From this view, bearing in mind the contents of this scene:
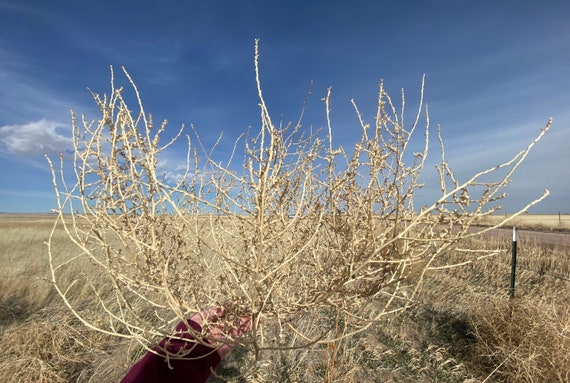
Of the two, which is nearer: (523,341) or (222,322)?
(222,322)

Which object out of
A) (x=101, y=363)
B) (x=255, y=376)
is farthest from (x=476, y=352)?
(x=101, y=363)

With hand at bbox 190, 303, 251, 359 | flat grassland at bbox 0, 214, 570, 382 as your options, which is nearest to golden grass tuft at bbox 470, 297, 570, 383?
flat grassland at bbox 0, 214, 570, 382

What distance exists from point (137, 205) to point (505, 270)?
7.64m

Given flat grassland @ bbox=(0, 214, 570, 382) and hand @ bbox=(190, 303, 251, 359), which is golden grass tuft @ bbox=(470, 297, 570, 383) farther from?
hand @ bbox=(190, 303, 251, 359)

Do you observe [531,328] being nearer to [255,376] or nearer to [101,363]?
[255,376]

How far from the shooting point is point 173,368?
4.13 ft

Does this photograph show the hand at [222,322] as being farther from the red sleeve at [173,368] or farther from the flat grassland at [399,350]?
the flat grassland at [399,350]

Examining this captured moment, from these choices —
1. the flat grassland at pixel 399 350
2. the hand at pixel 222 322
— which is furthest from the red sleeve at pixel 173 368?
the flat grassland at pixel 399 350

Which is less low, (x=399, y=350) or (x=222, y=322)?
(x=222, y=322)

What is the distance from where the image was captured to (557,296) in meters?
5.02

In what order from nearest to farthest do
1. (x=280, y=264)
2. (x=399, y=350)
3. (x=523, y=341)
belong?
(x=280, y=264), (x=523, y=341), (x=399, y=350)

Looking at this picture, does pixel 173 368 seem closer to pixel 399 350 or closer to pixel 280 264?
pixel 280 264

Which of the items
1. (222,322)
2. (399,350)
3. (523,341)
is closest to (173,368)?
(222,322)

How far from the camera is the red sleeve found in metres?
1.16
